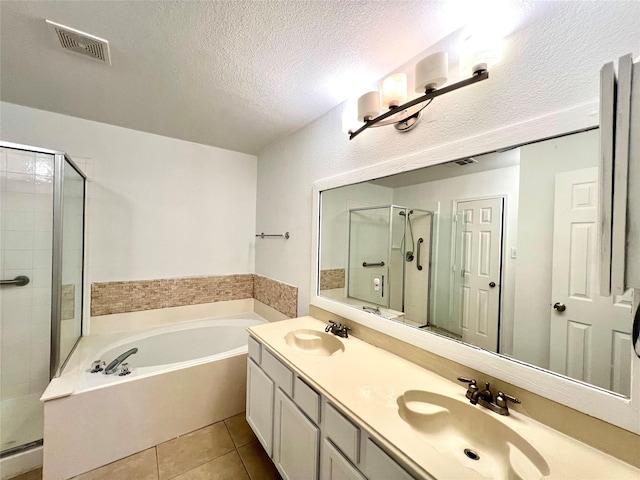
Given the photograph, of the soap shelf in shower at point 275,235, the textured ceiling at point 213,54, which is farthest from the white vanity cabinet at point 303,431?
the textured ceiling at point 213,54

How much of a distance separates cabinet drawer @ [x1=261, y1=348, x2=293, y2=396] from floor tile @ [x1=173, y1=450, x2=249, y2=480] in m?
0.66

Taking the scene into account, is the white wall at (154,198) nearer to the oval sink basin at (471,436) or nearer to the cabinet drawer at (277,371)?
the cabinet drawer at (277,371)

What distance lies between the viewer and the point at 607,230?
0.57m

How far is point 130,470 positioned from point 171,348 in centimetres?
95

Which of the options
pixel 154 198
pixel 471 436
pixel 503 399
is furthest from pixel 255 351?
pixel 154 198

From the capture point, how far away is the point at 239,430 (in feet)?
5.99

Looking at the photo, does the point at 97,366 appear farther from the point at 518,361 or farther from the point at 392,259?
the point at 518,361

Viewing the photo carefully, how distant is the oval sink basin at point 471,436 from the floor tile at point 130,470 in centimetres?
162

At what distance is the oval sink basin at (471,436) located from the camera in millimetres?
728

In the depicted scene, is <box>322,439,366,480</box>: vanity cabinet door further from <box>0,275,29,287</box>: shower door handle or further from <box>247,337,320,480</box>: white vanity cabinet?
<box>0,275,29,287</box>: shower door handle

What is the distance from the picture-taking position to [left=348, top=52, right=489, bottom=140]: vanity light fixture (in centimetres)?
96

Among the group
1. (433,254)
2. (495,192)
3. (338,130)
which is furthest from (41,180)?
(495,192)

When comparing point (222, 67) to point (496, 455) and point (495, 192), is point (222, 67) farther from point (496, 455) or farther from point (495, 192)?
point (496, 455)

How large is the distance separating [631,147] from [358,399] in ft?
3.42
